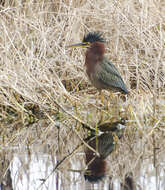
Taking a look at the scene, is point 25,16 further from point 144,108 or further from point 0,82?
point 144,108

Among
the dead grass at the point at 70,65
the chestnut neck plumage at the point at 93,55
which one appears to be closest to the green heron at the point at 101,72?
the chestnut neck plumage at the point at 93,55

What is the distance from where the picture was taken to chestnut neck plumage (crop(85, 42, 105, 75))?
7.20m

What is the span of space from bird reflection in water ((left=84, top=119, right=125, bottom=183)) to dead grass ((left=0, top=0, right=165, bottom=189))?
118mm

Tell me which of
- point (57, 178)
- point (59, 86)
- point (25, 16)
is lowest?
point (57, 178)

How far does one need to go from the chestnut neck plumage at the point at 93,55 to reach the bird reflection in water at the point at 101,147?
1057mm

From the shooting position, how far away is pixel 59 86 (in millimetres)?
7105

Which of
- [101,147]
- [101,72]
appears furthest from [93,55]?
[101,147]

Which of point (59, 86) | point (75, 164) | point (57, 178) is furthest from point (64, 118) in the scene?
point (57, 178)

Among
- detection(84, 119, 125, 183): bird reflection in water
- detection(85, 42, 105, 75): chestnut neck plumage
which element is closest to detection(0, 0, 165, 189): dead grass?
detection(84, 119, 125, 183): bird reflection in water

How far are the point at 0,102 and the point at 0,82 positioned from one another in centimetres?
26

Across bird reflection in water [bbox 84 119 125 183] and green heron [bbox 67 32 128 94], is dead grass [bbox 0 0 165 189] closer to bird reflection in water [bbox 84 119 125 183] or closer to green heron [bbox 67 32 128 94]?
bird reflection in water [bbox 84 119 125 183]

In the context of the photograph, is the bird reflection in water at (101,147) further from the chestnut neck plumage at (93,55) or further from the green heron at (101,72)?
the chestnut neck plumage at (93,55)

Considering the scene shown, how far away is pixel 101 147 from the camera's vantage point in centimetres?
544

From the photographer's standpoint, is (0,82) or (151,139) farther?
(0,82)
